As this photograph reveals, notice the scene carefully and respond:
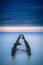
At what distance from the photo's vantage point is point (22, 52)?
5.58 feet

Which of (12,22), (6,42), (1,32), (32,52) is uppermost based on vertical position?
(12,22)

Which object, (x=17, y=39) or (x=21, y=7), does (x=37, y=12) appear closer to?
(x=21, y=7)

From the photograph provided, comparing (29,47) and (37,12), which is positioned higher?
(37,12)

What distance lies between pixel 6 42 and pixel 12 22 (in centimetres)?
24

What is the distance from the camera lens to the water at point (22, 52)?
168 cm

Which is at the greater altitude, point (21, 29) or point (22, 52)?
point (21, 29)

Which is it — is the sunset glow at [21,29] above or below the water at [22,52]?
above

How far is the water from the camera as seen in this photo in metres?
1.68

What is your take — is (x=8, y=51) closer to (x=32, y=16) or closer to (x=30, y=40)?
(x=30, y=40)

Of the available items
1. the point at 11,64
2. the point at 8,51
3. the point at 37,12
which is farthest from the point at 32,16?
the point at 11,64

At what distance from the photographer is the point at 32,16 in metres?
1.73

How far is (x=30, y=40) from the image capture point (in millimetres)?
1731

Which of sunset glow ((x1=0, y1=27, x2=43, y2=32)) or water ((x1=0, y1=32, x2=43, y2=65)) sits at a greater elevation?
sunset glow ((x1=0, y1=27, x2=43, y2=32))

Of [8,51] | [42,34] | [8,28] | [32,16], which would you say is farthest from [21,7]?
[8,51]
